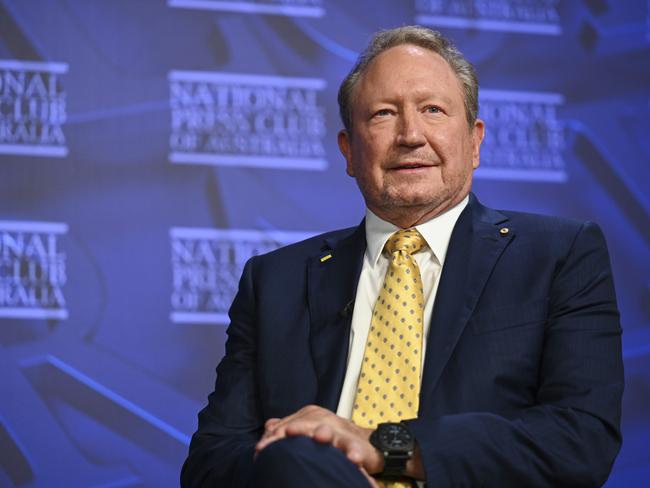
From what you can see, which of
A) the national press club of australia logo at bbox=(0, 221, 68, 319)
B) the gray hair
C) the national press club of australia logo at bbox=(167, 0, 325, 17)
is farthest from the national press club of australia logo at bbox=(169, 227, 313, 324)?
the gray hair

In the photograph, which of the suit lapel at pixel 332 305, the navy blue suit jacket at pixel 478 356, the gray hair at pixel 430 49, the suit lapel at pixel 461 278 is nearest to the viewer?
the navy blue suit jacket at pixel 478 356

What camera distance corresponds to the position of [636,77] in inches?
145

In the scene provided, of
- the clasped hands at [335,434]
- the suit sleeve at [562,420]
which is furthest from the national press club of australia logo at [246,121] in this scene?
the clasped hands at [335,434]

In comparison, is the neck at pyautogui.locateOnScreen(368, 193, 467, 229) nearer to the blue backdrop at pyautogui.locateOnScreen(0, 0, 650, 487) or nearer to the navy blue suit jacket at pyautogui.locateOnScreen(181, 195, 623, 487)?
the navy blue suit jacket at pyautogui.locateOnScreen(181, 195, 623, 487)

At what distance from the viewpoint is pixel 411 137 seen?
2.26 meters

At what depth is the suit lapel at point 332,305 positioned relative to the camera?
2.14 m

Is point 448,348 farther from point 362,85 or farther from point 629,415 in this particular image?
point 629,415

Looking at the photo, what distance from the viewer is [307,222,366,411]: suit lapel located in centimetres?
214

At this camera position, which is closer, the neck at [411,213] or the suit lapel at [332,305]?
the suit lapel at [332,305]


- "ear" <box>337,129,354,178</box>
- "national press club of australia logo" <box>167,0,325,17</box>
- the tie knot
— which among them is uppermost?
"national press club of australia logo" <box>167,0,325,17</box>

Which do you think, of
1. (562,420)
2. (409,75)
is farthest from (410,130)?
(562,420)

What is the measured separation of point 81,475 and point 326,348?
55.4 inches

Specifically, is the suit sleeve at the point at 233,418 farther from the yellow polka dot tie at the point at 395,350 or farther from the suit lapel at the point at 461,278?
the suit lapel at the point at 461,278

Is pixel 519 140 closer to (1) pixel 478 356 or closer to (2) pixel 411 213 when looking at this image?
(2) pixel 411 213
